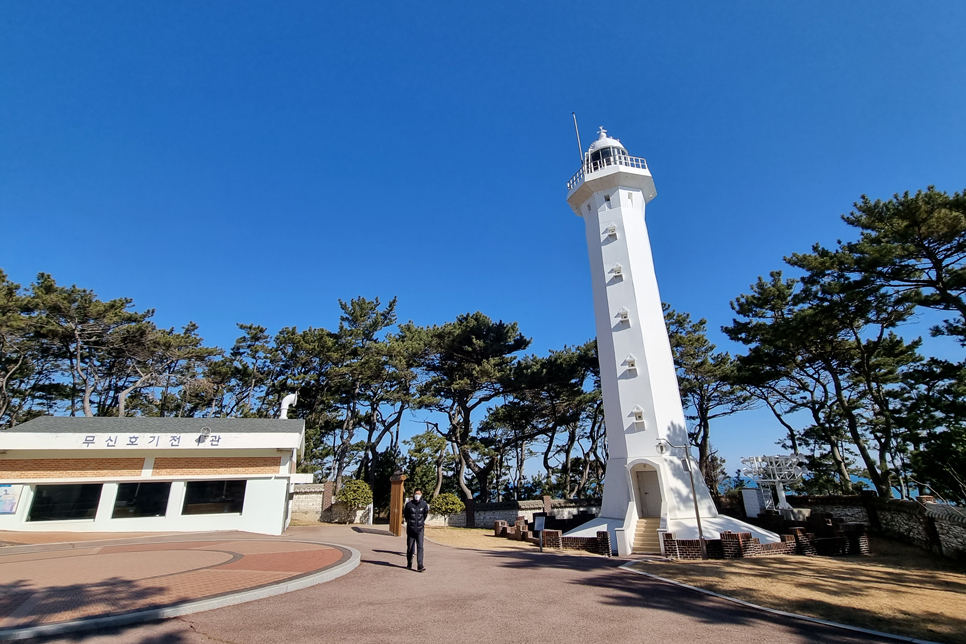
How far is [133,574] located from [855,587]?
12.9 meters

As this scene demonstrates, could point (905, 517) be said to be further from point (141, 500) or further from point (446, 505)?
point (141, 500)

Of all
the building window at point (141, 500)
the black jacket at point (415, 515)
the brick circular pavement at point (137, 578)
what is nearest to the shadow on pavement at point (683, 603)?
the black jacket at point (415, 515)

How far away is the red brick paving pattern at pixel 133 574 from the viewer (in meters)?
5.28

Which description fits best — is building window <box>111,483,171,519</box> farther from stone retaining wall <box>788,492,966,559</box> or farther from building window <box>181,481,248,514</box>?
stone retaining wall <box>788,492,966,559</box>

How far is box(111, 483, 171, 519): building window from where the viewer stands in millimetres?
15742

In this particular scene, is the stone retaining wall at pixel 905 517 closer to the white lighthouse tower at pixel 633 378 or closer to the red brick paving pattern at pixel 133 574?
the white lighthouse tower at pixel 633 378

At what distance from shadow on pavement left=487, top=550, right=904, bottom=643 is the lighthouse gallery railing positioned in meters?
18.0

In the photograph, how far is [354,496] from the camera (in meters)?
22.7

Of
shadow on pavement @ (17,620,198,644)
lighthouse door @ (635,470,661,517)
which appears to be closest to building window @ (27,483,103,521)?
shadow on pavement @ (17,620,198,644)

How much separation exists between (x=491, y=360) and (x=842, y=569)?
61.9ft

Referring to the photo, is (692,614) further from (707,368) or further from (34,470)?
(707,368)

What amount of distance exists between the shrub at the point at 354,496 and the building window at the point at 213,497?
692 centimetres

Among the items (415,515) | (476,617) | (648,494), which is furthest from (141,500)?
(648,494)

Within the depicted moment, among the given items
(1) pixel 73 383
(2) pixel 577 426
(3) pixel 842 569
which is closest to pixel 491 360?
(2) pixel 577 426
